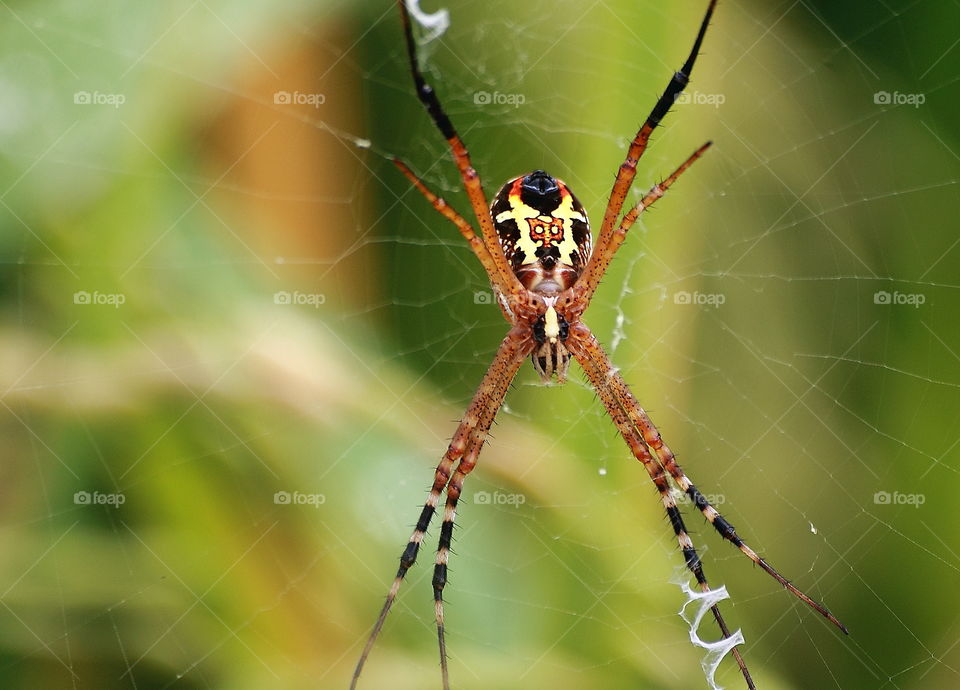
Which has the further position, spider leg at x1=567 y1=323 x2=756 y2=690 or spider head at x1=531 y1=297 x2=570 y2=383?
spider leg at x1=567 y1=323 x2=756 y2=690

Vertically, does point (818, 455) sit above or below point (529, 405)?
below

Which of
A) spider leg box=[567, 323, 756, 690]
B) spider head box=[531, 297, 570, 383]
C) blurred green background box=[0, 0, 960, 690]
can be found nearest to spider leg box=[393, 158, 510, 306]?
spider head box=[531, 297, 570, 383]

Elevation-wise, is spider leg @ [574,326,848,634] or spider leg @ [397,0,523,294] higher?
spider leg @ [397,0,523,294]

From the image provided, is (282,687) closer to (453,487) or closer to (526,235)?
(453,487)

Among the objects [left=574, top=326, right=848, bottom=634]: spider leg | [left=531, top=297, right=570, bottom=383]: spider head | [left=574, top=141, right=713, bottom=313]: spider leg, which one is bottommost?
[left=574, top=326, right=848, bottom=634]: spider leg

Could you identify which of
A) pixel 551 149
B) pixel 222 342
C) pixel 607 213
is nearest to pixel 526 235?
pixel 607 213

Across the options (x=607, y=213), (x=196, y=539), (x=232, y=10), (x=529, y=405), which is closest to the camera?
(x=607, y=213)

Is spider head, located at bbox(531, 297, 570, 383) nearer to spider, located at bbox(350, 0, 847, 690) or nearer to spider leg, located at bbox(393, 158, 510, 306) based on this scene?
spider, located at bbox(350, 0, 847, 690)
